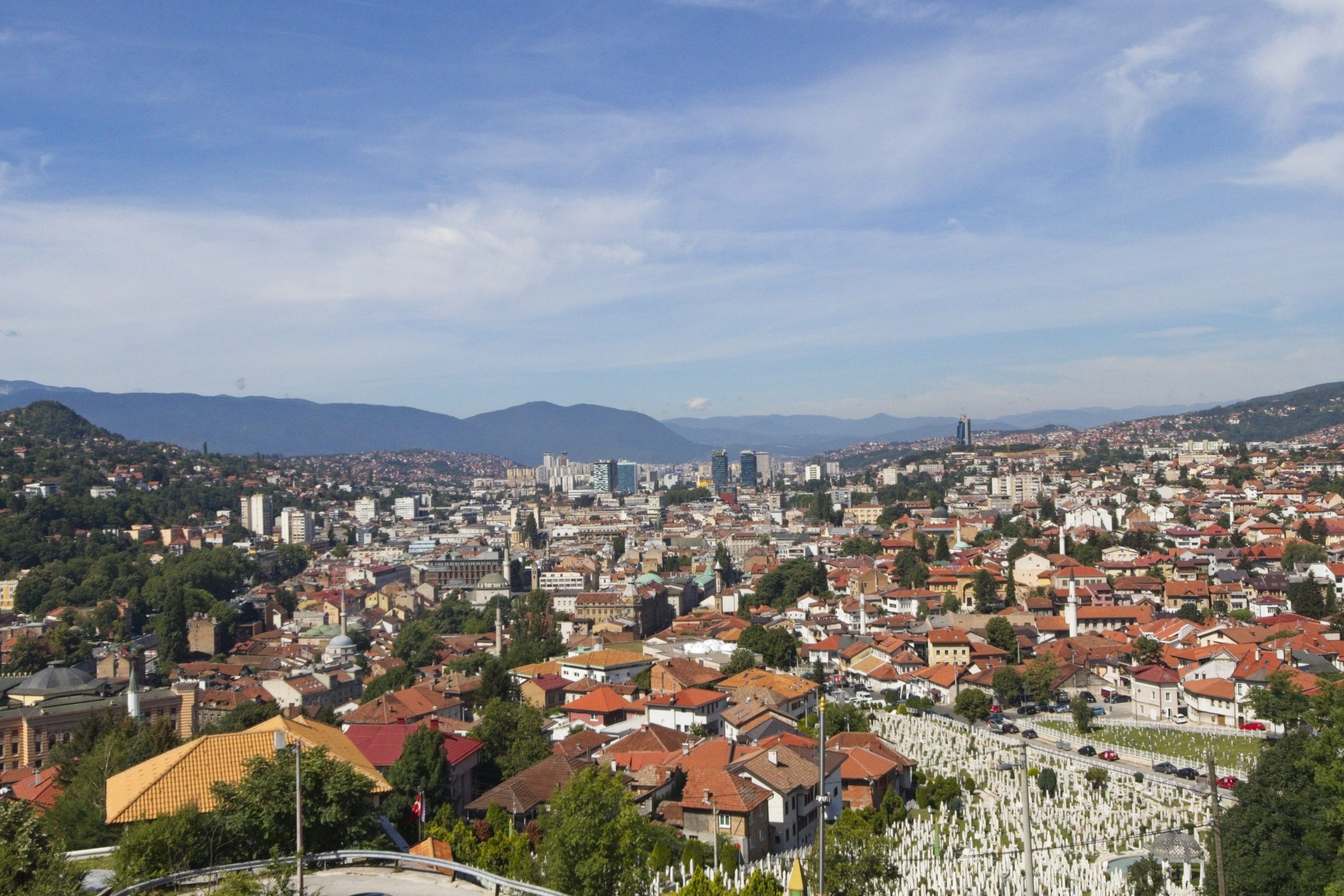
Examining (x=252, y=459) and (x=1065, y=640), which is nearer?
(x=1065, y=640)

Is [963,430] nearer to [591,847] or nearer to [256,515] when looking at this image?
[256,515]

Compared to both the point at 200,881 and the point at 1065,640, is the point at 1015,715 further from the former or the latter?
the point at 200,881

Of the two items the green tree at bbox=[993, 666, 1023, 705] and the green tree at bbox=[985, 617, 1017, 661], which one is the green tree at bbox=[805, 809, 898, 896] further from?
the green tree at bbox=[985, 617, 1017, 661]

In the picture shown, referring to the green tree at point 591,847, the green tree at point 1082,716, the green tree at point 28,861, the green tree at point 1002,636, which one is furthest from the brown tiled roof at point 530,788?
the green tree at point 1002,636

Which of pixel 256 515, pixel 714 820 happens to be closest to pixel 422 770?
pixel 714 820

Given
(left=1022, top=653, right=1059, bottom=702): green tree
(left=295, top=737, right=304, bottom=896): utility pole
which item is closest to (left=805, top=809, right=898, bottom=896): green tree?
(left=295, top=737, right=304, bottom=896): utility pole

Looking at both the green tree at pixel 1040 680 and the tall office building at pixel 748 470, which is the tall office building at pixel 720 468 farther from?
the green tree at pixel 1040 680

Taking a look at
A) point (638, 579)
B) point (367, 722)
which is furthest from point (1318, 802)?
point (638, 579)
